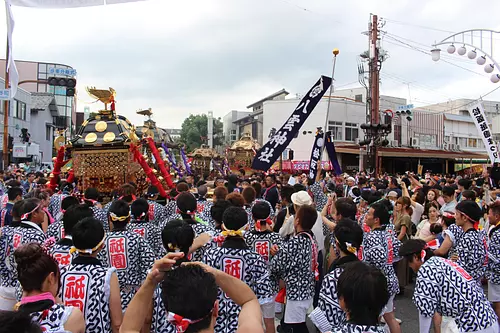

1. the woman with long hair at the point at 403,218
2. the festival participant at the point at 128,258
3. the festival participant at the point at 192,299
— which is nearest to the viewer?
the festival participant at the point at 192,299

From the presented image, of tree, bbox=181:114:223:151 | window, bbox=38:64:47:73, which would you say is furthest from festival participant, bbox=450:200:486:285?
tree, bbox=181:114:223:151

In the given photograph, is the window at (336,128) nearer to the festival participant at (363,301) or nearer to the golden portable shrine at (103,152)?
the golden portable shrine at (103,152)

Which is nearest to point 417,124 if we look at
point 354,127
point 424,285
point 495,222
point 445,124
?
point 445,124

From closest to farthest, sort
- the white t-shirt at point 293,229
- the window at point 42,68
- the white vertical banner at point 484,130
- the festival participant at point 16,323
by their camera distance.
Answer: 1. the festival participant at point 16,323
2. the white t-shirt at point 293,229
3. the white vertical banner at point 484,130
4. the window at point 42,68

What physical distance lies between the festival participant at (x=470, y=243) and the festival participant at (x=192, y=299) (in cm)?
314

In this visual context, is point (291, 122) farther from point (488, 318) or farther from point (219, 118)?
point (219, 118)

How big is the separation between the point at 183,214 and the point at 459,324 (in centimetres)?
297

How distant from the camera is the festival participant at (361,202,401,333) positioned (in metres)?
4.21

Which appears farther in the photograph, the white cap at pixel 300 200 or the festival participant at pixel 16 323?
Result: the white cap at pixel 300 200

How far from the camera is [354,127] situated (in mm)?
35875

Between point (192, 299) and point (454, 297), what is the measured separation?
2.02 m

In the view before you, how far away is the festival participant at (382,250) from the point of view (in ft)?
13.8

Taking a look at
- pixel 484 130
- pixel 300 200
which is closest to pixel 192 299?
pixel 300 200

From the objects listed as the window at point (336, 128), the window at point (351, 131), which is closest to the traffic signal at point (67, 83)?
the window at point (336, 128)
